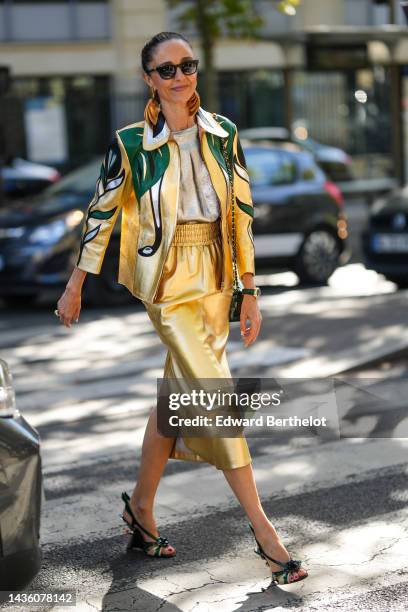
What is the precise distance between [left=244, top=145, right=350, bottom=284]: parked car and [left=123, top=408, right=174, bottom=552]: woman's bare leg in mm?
Answer: 9078

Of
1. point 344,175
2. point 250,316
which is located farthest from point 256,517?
point 344,175

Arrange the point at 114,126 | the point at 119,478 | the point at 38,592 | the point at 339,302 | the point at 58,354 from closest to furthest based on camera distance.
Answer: the point at 38,592 < the point at 119,478 < the point at 58,354 < the point at 339,302 < the point at 114,126

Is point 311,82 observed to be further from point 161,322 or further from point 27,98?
point 161,322

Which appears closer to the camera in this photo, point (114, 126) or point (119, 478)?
point (119, 478)

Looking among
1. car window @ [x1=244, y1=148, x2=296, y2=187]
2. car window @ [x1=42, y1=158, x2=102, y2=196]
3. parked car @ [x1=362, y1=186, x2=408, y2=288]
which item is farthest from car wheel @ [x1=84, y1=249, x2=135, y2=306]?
parked car @ [x1=362, y1=186, x2=408, y2=288]

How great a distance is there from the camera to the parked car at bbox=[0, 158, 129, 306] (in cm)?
1242

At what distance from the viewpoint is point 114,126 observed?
89.8ft

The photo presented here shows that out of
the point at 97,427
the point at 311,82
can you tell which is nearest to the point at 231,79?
the point at 311,82

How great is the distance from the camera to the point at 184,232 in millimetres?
4539

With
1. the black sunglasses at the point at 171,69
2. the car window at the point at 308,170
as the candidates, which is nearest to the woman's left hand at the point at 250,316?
the black sunglasses at the point at 171,69

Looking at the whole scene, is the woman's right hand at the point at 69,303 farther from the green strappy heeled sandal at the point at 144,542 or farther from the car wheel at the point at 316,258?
the car wheel at the point at 316,258

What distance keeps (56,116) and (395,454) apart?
72.6 feet

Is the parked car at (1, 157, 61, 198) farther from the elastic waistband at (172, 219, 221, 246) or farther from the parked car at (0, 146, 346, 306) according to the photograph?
the elastic waistband at (172, 219, 221, 246)

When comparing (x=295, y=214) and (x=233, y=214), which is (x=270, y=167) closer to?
Result: (x=295, y=214)
